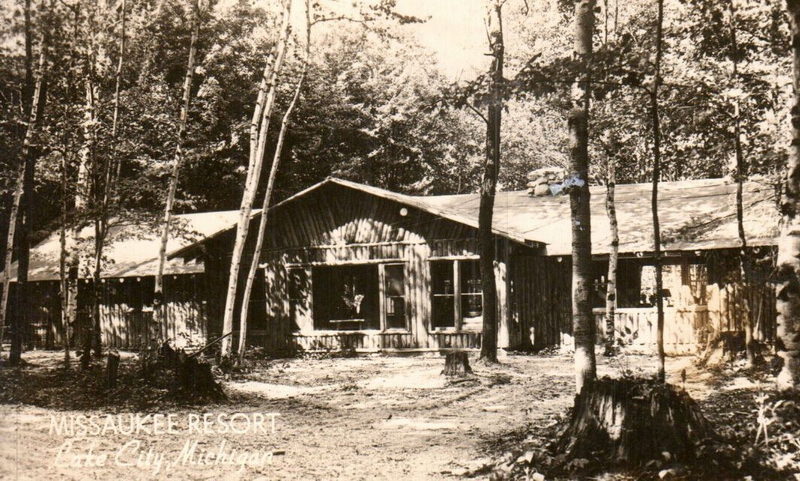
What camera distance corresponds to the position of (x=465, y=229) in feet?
61.4

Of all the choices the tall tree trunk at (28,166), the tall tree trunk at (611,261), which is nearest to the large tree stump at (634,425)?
the tall tree trunk at (611,261)

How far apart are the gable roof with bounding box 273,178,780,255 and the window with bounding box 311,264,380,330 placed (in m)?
3.36

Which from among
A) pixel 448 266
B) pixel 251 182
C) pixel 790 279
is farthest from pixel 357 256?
pixel 790 279

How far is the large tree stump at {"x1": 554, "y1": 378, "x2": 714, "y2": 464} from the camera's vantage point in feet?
19.7

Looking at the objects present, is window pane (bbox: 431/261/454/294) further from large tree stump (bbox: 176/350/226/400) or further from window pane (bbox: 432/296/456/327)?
large tree stump (bbox: 176/350/226/400)

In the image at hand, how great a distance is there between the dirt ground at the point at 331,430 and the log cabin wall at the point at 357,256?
4070mm

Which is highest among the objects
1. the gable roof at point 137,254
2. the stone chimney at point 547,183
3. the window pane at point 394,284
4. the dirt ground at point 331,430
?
the stone chimney at point 547,183

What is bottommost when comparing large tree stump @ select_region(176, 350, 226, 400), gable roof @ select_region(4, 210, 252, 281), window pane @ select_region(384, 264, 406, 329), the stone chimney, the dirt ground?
the dirt ground

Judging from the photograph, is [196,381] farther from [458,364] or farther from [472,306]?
[472,306]

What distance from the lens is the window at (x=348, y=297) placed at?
72.8 ft

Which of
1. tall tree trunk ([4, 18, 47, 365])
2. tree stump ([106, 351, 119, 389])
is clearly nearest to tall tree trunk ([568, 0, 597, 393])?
tree stump ([106, 351, 119, 389])

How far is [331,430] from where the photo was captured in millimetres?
9289

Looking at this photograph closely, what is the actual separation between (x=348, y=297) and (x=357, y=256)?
434 cm

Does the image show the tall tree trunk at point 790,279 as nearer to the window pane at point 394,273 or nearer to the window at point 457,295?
the window at point 457,295
